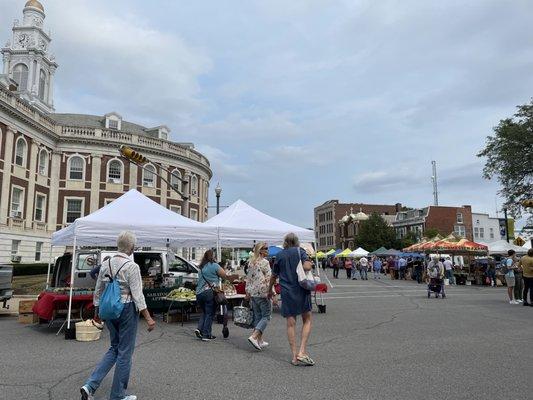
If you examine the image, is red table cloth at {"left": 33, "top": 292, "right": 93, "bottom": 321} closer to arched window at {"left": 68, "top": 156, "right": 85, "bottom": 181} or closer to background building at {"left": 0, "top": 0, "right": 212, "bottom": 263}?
background building at {"left": 0, "top": 0, "right": 212, "bottom": 263}

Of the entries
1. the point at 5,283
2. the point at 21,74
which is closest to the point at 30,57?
the point at 21,74

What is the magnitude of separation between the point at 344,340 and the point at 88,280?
7.63m

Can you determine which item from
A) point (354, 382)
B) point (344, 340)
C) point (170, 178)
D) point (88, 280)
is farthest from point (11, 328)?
point (170, 178)

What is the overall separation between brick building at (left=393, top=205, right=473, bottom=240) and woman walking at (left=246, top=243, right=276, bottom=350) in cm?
7747

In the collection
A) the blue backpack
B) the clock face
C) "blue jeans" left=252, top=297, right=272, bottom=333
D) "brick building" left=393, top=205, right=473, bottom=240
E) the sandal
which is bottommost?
the sandal

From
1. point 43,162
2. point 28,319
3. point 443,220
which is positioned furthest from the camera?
point 443,220

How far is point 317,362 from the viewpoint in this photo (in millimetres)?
7109

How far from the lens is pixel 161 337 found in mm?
9727

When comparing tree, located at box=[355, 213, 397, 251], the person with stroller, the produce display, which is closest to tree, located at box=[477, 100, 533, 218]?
the person with stroller

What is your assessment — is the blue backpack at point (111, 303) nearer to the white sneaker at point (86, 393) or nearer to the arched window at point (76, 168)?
the white sneaker at point (86, 393)

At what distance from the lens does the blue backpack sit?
4871 millimetres

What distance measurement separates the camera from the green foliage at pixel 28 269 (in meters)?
31.9

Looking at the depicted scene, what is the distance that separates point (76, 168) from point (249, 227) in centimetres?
3589

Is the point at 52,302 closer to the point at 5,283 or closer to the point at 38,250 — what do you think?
the point at 5,283
